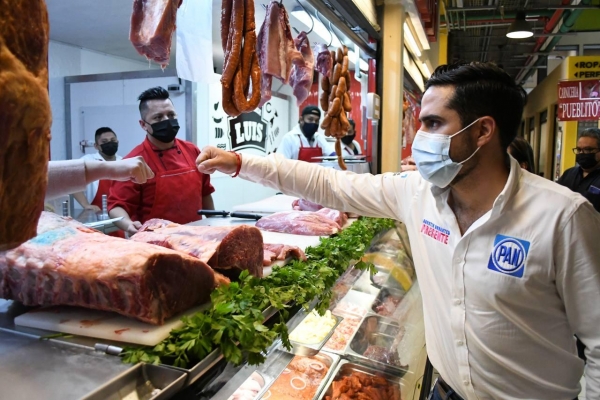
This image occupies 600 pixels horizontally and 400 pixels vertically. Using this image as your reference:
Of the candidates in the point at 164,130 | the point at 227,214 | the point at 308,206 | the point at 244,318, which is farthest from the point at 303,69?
the point at 244,318

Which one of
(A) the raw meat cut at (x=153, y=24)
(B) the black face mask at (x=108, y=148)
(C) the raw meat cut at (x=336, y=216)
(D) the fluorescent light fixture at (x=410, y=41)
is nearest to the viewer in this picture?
(A) the raw meat cut at (x=153, y=24)

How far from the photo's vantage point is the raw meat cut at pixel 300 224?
3053 millimetres

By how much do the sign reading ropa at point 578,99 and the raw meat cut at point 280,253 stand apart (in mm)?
11512

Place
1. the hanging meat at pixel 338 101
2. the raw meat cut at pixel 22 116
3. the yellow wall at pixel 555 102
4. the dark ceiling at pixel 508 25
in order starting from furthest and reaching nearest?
the yellow wall at pixel 555 102
the dark ceiling at pixel 508 25
the hanging meat at pixel 338 101
the raw meat cut at pixel 22 116

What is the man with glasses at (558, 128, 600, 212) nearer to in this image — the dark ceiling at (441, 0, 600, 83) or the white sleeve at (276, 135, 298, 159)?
the white sleeve at (276, 135, 298, 159)

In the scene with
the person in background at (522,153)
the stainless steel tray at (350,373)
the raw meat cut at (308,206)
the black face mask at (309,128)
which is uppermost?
the black face mask at (309,128)

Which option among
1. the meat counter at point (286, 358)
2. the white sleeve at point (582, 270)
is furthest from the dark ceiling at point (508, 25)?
the white sleeve at point (582, 270)

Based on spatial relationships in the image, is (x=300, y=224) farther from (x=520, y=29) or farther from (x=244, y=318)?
(x=520, y=29)

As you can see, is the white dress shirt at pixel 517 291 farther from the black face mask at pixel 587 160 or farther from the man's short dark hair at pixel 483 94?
the black face mask at pixel 587 160

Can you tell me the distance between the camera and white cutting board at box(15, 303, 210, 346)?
1.33 metres

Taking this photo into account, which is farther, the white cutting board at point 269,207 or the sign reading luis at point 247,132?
the sign reading luis at point 247,132

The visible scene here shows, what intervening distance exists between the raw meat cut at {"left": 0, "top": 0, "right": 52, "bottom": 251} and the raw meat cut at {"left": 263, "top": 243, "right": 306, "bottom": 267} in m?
1.47

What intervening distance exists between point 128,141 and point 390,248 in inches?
161

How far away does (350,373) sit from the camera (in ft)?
8.82
